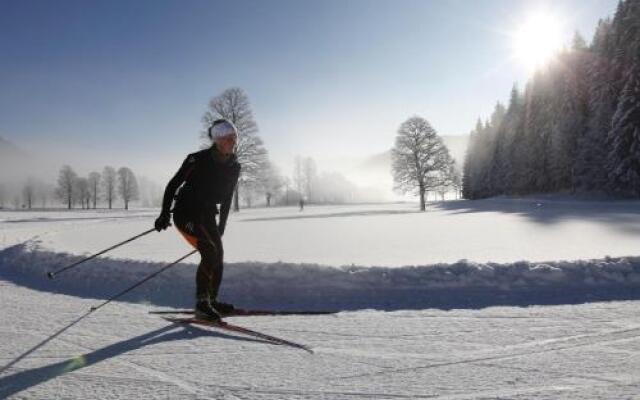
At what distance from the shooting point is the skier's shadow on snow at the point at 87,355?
9.71 ft

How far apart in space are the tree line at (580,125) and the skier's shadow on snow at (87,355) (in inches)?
1624

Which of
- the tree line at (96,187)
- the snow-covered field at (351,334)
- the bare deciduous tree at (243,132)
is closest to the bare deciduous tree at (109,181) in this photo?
the tree line at (96,187)

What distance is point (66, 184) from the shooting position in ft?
347

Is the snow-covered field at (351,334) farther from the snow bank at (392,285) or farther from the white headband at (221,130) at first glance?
the white headband at (221,130)

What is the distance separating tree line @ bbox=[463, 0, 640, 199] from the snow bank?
36.9 metres

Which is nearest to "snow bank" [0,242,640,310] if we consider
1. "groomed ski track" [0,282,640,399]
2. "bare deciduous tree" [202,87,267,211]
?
"groomed ski track" [0,282,640,399]

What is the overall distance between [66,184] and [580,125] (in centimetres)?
A: 10723

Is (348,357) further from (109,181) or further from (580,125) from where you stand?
(109,181)

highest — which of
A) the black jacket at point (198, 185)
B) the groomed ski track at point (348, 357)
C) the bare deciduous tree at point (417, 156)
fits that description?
the bare deciduous tree at point (417, 156)

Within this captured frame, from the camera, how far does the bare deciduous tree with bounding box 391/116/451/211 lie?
47.6 meters

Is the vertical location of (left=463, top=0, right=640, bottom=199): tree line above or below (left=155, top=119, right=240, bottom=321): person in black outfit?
above

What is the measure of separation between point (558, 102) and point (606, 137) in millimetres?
17268

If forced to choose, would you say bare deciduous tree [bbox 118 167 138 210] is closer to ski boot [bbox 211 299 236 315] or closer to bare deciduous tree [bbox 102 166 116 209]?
bare deciduous tree [bbox 102 166 116 209]

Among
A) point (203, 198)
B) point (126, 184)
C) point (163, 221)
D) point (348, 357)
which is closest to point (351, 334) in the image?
point (348, 357)
